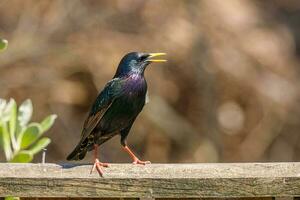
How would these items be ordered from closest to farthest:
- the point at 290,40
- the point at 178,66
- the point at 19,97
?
1. the point at 19,97
2. the point at 178,66
3. the point at 290,40

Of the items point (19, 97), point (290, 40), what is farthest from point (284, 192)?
point (290, 40)

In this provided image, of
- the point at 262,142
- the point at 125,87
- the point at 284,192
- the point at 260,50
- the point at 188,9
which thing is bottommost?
the point at 262,142

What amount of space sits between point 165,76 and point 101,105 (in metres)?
4.11

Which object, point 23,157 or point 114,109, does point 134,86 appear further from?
point 23,157

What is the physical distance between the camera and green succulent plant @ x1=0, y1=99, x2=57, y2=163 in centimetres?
331

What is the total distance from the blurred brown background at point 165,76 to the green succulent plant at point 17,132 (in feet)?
14.5

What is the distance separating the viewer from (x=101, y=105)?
14.3 ft

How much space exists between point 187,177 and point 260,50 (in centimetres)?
593

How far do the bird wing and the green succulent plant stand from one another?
817mm

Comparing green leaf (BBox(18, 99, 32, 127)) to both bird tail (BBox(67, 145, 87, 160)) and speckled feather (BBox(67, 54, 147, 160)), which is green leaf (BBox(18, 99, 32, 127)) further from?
bird tail (BBox(67, 145, 87, 160))

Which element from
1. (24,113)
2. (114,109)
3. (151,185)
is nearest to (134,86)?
(114,109)

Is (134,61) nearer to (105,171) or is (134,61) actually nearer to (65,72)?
(105,171)

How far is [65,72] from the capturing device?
8.20m

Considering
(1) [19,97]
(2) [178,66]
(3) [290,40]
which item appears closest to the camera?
(1) [19,97]
